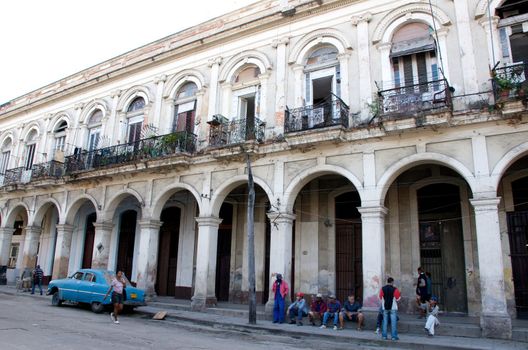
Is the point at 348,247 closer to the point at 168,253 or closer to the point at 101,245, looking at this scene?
the point at 168,253

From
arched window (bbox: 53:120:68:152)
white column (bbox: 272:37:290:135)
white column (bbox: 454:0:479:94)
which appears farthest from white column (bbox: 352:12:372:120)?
arched window (bbox: 53:120:68:152)

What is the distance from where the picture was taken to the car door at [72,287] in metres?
13.8

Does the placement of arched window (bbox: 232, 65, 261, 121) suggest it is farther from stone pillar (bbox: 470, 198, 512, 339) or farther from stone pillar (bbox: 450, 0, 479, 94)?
stone pillar (bbox: 470, 198, 512, 339)

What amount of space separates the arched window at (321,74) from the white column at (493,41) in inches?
170

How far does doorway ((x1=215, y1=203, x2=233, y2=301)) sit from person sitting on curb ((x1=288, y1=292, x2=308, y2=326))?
4774 millimetres

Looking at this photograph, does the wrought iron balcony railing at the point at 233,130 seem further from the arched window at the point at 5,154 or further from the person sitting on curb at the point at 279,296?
the arched window at the point at 5,154

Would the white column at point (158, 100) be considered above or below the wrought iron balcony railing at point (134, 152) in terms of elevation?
above

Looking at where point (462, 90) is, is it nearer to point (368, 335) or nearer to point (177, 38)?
point (368, 335)

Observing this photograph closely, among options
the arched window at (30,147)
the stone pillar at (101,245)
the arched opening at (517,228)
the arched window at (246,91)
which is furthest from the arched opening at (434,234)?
the arched window at (30,147)

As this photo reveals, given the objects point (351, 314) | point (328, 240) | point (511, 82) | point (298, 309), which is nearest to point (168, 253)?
point (328, 240)

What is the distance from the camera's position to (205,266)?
1427cm

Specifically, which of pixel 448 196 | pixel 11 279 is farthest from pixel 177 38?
pixel 11 279

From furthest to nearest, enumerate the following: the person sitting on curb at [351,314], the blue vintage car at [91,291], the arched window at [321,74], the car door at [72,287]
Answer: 1. the arched window at [321,74]
2. the car door at [72,287]
3. the blue vintage car at [91,291]
4. the person sitting on curb at [351,314]

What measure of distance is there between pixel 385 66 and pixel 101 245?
42.9ft
